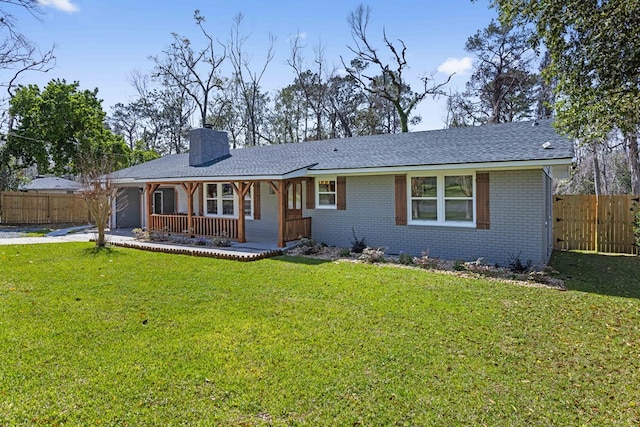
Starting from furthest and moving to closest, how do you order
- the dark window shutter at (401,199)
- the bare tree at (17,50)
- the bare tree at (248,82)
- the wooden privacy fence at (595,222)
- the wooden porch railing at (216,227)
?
the bare tree at (248,82)
the wooden porch railing at (216,227)
the wooden privacy fence at (595,222)
the dark window shutter at (401,199)
the bare tree at (17,50)

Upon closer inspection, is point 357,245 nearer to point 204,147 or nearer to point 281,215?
point 281,215

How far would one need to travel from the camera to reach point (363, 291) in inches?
289

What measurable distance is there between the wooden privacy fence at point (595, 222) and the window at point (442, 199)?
4.88 meters

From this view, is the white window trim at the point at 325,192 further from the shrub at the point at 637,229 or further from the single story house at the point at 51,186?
the single story house at the point at 51,186

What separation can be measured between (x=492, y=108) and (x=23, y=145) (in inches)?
1194

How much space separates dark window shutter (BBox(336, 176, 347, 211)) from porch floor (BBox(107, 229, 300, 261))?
1835 millimetres

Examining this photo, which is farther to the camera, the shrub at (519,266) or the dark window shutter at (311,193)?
the dark window shutter at (311,193)

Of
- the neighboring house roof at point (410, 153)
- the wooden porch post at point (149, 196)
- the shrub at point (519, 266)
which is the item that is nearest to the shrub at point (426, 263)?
the shrub at point (519, 266)

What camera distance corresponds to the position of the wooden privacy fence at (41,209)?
21281 millimetres

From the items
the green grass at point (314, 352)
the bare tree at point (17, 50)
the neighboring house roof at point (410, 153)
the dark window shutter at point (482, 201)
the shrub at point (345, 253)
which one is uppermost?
the bare tree at point (17, 50)

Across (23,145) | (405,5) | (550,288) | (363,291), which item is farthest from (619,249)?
(23,145)

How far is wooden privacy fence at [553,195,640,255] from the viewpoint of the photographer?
12345mm

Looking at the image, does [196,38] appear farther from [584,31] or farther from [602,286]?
[602,286]

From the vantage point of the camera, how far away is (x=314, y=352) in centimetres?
455
